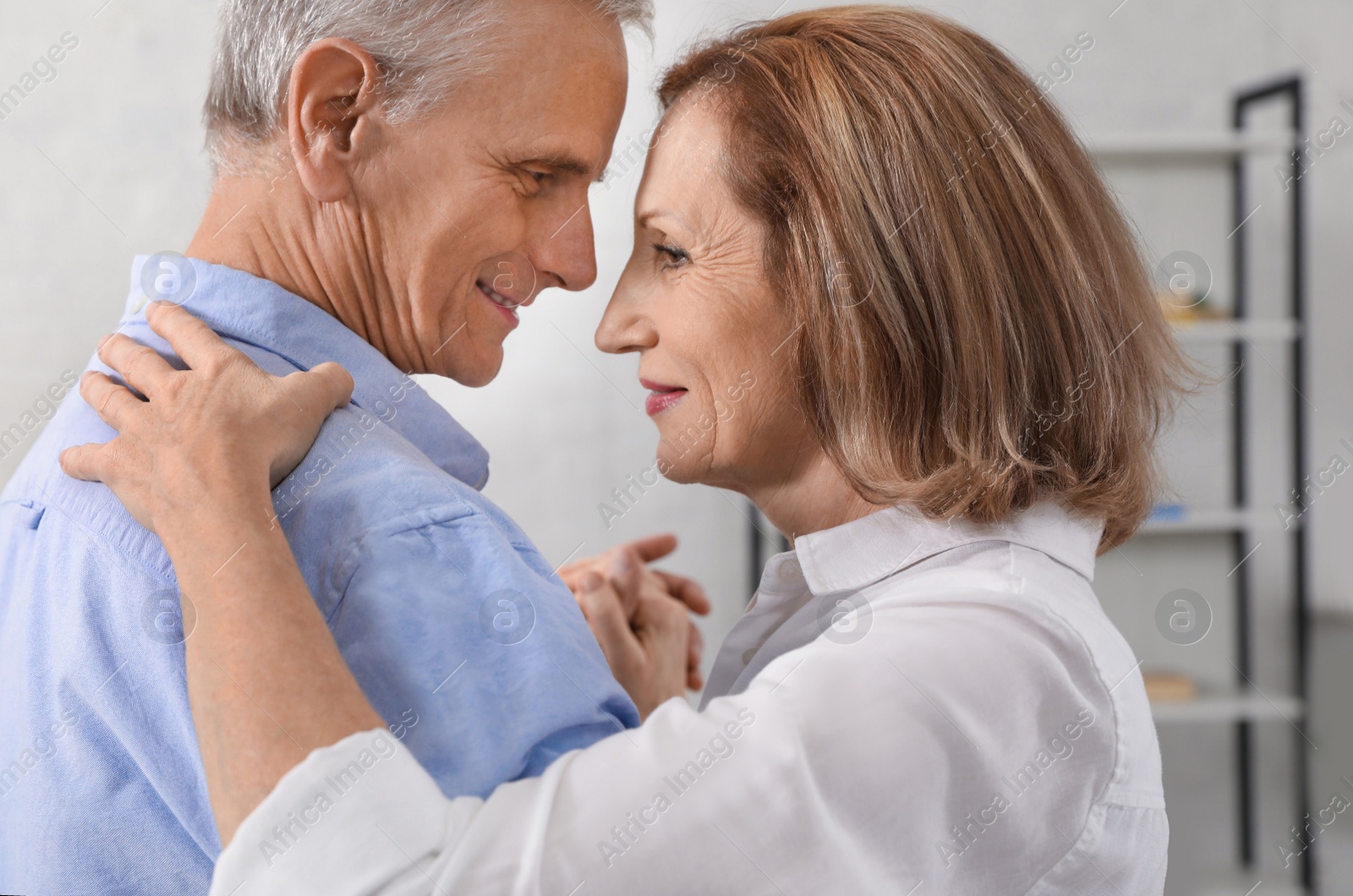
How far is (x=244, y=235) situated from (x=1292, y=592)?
3.10m

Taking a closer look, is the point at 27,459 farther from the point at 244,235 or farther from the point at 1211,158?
the point at 1211,158

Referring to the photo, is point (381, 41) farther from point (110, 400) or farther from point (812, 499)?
point (812, 499)

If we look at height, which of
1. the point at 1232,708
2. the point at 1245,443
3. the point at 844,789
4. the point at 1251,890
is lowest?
the point at 1251,890

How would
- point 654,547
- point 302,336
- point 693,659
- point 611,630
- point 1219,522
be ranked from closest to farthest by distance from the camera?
point 302,336
point 611,630
point 654,547
point 693,659
point 1219,522

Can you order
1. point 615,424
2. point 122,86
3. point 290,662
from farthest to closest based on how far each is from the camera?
point 615,424, point 122,86, point 290,662

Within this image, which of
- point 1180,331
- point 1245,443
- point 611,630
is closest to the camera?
point 611,630

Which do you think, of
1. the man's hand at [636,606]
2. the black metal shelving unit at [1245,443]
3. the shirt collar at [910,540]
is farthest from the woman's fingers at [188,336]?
the black metal shelving unit at [1245,443]

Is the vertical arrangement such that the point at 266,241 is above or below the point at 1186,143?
above

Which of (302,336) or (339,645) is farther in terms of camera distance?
(302,336)

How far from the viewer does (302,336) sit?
0.88 meters

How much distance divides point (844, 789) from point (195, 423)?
514 millimetres

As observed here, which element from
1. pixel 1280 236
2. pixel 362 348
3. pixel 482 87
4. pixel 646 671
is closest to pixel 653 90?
pixel 482 87

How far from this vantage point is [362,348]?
0.91 metres

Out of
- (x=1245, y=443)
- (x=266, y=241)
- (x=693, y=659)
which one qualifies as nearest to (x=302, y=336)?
(x=266, y=241)
